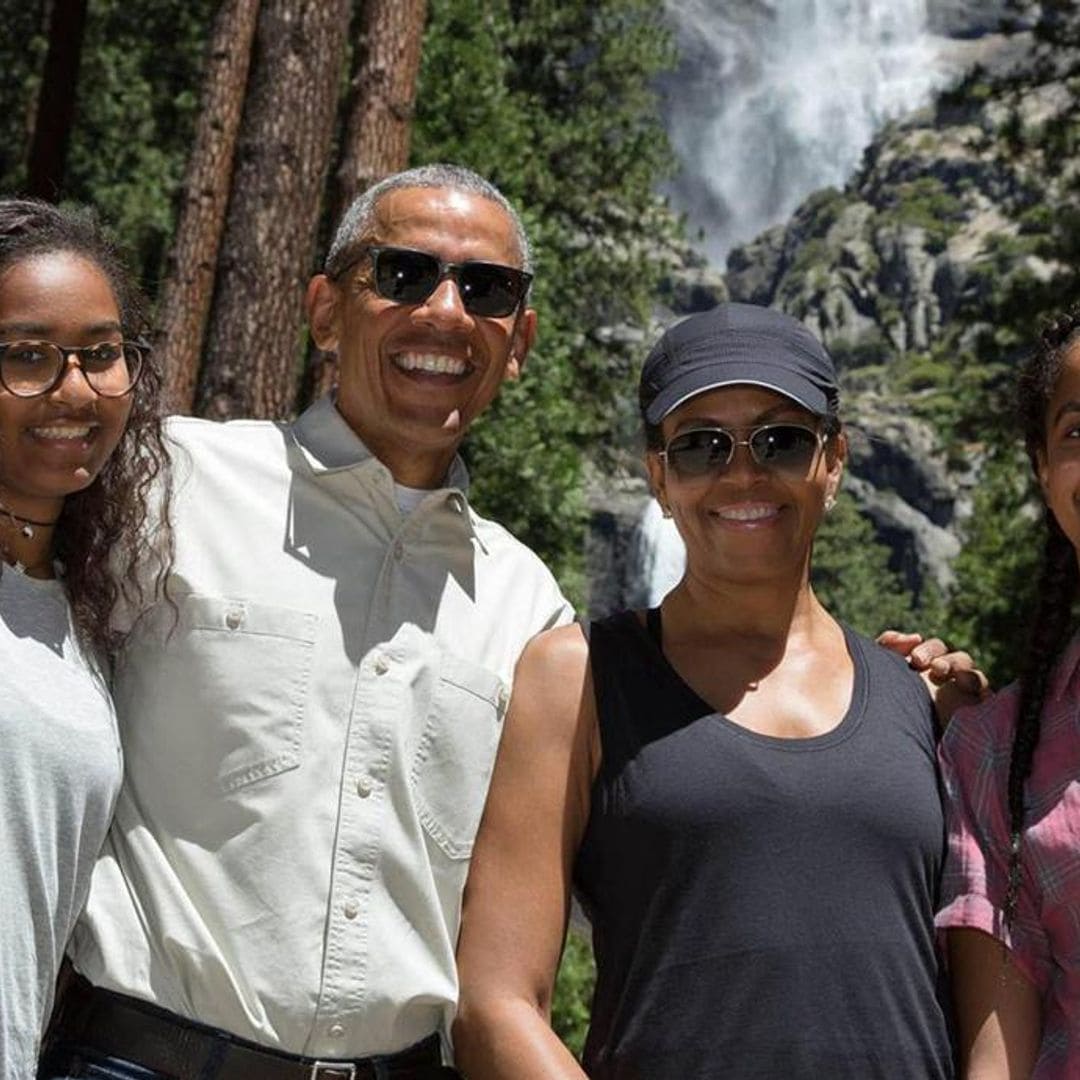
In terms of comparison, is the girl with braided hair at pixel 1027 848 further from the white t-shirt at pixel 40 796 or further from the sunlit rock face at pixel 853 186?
the sunlit rock face at pixel 853 186

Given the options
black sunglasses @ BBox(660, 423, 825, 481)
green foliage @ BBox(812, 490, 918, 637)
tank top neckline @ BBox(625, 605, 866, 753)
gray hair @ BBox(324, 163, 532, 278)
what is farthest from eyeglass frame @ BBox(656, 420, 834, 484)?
green foliage @ BBox(812, 490, 918, 637)

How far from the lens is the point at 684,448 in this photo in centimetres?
262

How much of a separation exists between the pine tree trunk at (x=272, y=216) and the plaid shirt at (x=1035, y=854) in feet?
16.0

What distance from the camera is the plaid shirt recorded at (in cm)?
236

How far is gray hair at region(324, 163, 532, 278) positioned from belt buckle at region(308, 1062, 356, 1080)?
1321mm

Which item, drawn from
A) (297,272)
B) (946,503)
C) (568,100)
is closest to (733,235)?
(946,503)

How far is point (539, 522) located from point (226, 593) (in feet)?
43.4

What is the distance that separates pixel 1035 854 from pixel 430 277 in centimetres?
132

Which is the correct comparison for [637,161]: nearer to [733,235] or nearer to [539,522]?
[539,522]

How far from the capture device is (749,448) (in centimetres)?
259

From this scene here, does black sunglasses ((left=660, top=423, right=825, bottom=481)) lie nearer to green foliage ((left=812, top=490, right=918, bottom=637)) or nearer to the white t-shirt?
the white t-shirt

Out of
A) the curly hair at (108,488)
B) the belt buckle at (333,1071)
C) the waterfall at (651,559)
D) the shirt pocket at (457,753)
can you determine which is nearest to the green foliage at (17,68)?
the curly hair at (108,488)

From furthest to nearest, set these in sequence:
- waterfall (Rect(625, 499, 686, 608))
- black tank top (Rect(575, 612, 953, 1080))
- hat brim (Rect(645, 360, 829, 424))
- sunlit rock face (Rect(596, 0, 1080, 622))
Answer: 1. sunlit rock face (Rect(596, 0, 1080, 622))
2. waterfall (Rect(625, 499, 686, 608))
3. hat brim (Rect(645, 360, 829, 424))
4. black tank top (Rect(575, 612, 953, 1080))

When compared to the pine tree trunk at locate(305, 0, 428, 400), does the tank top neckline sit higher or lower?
lower
